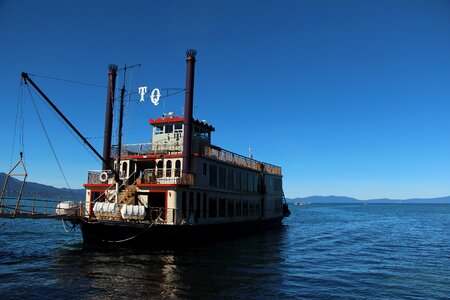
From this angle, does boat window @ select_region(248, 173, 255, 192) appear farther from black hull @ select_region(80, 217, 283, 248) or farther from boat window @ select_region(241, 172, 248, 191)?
black hull @ select_region(80, 217, 283, 248)

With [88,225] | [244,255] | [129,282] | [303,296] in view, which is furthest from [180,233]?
[303,296]

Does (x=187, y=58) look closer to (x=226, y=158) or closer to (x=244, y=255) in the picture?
(x=226, y=158)

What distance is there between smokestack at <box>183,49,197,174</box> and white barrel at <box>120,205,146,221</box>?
408 centimetres

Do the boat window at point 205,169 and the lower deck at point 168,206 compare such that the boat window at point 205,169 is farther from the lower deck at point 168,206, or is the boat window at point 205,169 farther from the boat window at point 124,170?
the boat window at point 124,170

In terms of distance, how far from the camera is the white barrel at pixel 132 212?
2295 centimetres

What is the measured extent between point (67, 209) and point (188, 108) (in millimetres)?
10197

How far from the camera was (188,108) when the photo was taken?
26219 mm

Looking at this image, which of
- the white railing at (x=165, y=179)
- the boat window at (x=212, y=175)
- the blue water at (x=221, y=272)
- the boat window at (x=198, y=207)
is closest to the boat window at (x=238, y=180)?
the boat window at (x=212, y=175)

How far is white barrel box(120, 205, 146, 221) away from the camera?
23.0 metres

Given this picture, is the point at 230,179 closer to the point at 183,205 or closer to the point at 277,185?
the point at 183,205

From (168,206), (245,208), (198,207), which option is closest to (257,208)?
(245,208)

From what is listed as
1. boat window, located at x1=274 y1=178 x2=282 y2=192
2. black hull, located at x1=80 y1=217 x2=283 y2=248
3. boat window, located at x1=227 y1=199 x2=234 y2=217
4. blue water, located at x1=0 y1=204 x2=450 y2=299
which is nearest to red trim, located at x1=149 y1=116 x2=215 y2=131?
boat window, located at x1=227 y1=199 x2=234 y2=217

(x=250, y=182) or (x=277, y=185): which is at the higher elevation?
(x=277, y=185)

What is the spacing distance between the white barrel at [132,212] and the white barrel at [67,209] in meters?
3.80
